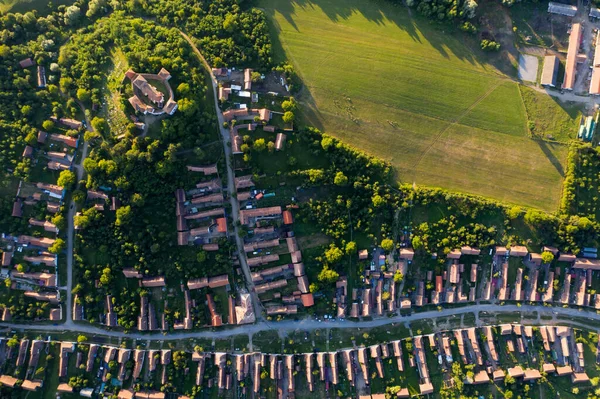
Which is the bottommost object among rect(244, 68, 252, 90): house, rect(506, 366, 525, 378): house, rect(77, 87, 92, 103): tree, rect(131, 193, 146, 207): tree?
rect(506, 366, 525, 378): house

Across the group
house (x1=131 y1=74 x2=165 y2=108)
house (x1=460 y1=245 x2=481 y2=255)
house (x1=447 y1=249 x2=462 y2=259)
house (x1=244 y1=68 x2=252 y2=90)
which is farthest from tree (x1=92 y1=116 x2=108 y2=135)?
house (x1=460 y1=245 x2=481 y2=255)

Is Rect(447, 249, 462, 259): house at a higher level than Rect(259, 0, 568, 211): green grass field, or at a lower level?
lower

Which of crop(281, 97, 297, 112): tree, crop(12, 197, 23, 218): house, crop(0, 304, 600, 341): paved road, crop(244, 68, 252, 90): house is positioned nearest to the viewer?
crop(12, 197, 23, 218): house

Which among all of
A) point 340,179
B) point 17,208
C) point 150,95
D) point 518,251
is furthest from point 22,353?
point 518,251

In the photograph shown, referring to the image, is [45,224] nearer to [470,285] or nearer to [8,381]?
[8,381]

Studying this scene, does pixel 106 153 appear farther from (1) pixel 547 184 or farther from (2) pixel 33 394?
(1) pixel 547 184

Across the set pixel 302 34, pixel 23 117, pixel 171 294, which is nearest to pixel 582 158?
pixel 302 34

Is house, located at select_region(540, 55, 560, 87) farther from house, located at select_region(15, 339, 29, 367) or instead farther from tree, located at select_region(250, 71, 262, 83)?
house, located at select_region(15, 339, 29, 367)
